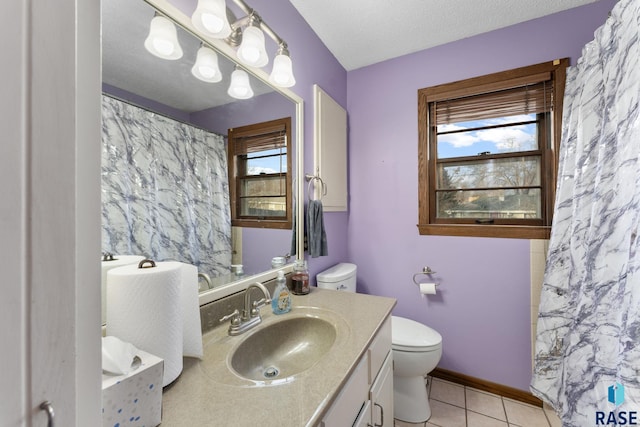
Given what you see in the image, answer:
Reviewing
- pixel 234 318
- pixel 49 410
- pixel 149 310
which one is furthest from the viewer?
pixel 234 318

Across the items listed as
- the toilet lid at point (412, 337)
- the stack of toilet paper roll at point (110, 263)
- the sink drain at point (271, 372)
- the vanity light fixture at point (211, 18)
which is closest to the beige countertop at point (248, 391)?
the sink drain at point (271, 372)

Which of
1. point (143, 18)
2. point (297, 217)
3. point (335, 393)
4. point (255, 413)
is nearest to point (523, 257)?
point (297, 217)

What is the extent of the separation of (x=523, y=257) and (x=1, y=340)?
2162 millimetres

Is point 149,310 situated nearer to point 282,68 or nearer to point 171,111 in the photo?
point 171,111

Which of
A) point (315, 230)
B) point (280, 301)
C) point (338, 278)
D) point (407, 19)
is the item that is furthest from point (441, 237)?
point (407, 19)

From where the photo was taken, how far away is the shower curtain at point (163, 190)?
746mm

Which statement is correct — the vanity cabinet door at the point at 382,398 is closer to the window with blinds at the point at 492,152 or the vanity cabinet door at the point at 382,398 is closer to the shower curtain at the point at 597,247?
the shower curtain at the point at 597,247

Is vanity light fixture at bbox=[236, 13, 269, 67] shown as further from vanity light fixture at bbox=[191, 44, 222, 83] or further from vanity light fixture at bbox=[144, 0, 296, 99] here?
vanity light fixture at bbox=[191, 44, 222, 83]

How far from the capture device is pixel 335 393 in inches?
25.3

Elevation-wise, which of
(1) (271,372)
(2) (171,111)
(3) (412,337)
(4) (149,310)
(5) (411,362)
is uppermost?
(2) (171,111)

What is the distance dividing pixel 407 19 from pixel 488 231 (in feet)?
4.86

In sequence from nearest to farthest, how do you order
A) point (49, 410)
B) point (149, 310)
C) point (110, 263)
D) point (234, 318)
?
1. point (49, 410)
2. point (149, 310)
3. point (110, 263)
4. point (234, 318)

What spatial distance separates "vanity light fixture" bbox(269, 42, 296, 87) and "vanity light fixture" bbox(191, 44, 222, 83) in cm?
31

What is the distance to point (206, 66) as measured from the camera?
1023mm
